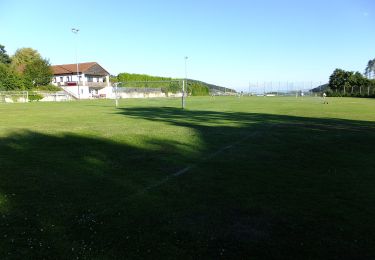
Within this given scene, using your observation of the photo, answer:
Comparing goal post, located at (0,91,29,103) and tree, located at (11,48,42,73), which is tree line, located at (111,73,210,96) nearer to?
tree, located at (11,48,42,73)

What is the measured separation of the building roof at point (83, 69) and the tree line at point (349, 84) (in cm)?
5351

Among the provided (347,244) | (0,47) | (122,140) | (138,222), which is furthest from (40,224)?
(0,47)

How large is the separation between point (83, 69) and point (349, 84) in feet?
193

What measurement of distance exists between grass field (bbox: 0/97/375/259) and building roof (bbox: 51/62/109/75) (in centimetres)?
8170

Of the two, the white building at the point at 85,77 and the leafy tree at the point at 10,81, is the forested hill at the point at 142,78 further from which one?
the leafy tree at the point at 10,81

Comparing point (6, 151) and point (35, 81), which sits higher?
point (35, 81)

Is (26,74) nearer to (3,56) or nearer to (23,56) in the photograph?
(23,56)

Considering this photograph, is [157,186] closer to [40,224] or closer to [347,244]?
[40,224]

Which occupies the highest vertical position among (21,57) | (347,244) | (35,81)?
(21,57)

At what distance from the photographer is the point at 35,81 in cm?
6838

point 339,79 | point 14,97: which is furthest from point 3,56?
point 339,79

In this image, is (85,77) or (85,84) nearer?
(85,84)

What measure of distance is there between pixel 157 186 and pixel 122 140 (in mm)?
5867

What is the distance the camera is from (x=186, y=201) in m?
5.98
